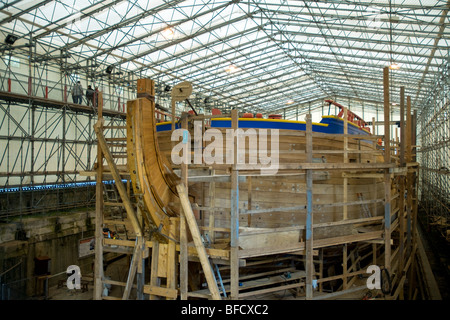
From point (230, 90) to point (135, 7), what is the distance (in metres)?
12.4

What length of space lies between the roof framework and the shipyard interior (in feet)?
0.37

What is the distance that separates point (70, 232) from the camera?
11.1 m

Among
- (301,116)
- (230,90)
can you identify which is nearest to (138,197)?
(230,90)

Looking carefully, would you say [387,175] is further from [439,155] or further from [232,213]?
[439,155]

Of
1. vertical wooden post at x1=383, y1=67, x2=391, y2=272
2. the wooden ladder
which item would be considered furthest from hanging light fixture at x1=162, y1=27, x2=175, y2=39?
vertical wooden post at x1=383, y1=67, x2=391, y2=272

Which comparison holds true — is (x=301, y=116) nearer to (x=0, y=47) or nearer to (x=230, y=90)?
(x=230, y=90)

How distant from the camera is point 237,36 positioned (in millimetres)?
17797

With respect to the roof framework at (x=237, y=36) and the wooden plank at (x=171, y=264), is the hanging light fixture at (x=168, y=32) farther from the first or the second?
the wooden plank at (x=171, y=264)

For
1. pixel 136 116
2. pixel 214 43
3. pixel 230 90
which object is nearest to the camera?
pixel 136 116

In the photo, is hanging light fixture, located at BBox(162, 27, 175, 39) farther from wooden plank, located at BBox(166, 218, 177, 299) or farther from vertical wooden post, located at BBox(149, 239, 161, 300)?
wooden plank, located at BBox(166, 218, 177, 299)

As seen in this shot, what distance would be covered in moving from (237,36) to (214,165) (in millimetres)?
14331

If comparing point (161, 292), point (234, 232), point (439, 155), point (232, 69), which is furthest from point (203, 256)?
point (232, 69)

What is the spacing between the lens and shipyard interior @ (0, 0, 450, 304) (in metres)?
5.23

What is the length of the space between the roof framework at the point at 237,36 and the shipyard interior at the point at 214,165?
113 mm
